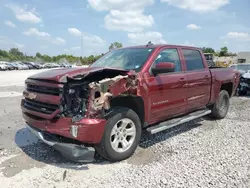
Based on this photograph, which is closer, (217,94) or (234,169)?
(234,169)

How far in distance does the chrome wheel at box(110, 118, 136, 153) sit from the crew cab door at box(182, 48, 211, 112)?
6.00 feet

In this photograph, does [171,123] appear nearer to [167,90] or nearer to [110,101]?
[167,90]

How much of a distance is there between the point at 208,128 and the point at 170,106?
67.7 inches

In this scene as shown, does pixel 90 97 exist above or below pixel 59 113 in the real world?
above

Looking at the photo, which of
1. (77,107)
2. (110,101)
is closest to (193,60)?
(110,101)

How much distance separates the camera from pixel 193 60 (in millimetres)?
5945

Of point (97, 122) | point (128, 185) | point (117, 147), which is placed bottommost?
point (128, 185)

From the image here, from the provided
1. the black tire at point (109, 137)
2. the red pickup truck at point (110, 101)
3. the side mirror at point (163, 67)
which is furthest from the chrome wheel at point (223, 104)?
the black tire at point (109, 137)

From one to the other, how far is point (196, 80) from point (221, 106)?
5.94 feet

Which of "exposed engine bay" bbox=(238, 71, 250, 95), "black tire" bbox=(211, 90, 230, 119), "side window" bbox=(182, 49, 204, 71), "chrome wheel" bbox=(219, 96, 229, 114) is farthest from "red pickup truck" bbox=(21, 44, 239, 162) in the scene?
"exposed engine bay" bbox=(238, 71, 250, 95)

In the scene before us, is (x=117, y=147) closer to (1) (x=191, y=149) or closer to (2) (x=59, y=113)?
(2) (x=59, y=113)

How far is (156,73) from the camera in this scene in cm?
458

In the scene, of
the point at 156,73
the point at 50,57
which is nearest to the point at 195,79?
the point at 156,73

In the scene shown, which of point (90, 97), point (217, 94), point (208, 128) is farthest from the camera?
point (217, 94)
